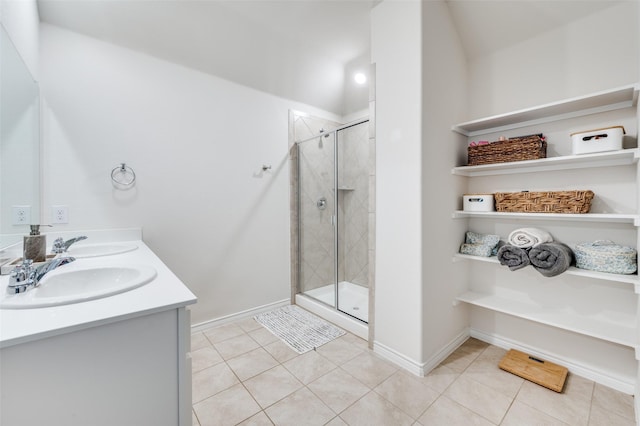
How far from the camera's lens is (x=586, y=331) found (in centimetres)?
160

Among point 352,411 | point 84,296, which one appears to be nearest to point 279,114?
point 84,296

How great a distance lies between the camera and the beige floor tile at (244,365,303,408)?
161 cm

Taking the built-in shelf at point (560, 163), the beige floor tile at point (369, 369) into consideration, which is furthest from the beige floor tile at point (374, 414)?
the built-in shelf at point (560, 163)

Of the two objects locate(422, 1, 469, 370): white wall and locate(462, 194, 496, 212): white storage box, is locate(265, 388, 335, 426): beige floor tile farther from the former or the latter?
locate(462, 194, 496, 212): white storage box

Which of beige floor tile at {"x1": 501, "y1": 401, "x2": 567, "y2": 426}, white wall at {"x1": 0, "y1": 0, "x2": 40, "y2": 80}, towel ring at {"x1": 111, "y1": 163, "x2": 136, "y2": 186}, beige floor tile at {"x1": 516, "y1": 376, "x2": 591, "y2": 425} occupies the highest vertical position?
white wall at {"x1": 0, "y1": 0, "x2": 40, "y2": 80}

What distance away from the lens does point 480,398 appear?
160 cm

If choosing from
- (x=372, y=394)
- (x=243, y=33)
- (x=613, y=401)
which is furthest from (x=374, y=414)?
(x=243, y=33)

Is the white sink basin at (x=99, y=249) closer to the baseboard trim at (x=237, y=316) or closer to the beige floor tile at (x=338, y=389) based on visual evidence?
the baseboard trim at (x=237, y=316)

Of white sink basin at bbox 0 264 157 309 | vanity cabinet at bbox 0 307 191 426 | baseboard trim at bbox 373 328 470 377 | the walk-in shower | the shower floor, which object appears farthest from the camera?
the walk-in shower

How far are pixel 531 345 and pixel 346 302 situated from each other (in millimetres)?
1495

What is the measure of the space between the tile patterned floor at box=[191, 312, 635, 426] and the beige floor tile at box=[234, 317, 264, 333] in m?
0.35

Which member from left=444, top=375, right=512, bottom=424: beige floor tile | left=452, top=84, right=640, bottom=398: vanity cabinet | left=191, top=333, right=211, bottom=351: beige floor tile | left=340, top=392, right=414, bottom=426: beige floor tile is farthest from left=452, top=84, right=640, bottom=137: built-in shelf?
left=191, top=333, right=211, bottom=351: beige floor tile

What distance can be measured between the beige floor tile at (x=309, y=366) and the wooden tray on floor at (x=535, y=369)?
118 centimetres

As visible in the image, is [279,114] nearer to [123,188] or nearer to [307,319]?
[123,188]
